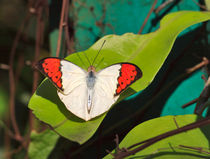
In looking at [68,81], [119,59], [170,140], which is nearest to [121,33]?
[119,59]

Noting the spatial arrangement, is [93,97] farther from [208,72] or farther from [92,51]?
[208,72]

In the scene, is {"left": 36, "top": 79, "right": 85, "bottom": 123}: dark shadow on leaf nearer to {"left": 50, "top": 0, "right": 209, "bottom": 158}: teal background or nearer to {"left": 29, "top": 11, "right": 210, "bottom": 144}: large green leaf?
{"left": 29, "top": 11, "right": 210, "bottom": 144}: large green leaf

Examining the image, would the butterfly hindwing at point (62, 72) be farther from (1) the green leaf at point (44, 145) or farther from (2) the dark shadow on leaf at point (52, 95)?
(1) the green leaf at point (44, 145)

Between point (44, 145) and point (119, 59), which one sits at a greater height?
point (119, 59)

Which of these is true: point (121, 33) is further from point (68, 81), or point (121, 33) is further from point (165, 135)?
point (165, 135)

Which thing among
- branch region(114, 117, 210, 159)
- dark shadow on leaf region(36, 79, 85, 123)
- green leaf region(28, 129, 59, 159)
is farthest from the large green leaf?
green leaf region(28, 129, 59, 159)

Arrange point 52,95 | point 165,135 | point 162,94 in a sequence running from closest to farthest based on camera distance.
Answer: point 165,135
point 52,95
point 162,94

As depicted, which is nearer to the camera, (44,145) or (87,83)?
(87,83)

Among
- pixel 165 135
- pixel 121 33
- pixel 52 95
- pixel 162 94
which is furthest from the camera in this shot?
pixel 121 33
